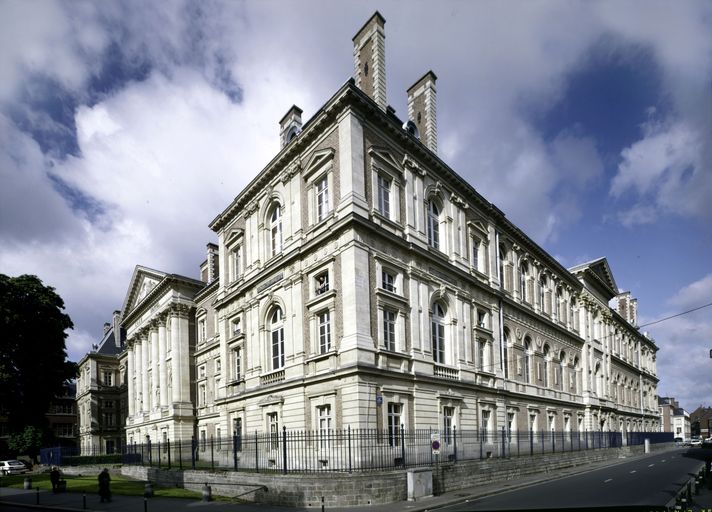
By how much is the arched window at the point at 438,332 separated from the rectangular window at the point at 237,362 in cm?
1170

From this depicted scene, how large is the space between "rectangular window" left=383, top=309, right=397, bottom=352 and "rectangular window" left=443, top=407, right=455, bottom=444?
5149 mm

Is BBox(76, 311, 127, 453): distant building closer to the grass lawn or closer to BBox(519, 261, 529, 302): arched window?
the grass lawn

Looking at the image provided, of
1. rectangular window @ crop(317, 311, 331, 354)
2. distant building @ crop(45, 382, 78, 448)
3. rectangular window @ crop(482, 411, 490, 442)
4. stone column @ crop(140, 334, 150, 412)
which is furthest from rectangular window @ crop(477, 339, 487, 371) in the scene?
distant building @ crop(45, 382, 78, 448)

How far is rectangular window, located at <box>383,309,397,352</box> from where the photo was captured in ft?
77.6

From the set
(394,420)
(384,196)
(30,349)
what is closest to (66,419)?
(30,349)

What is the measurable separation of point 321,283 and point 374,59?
11.3m

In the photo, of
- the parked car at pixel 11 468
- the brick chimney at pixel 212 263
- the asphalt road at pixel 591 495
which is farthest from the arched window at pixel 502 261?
the parked car at pixel 11 468

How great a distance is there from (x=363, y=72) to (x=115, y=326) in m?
65.8

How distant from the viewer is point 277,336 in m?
28.2

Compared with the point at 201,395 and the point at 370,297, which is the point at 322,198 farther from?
the point at 201,395

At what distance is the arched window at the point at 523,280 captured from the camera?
3956 cm

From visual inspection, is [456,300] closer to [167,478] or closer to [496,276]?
[496,276]

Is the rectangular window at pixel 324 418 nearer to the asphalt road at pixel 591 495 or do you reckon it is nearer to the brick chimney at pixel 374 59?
the asphalt road at pixel 591 495

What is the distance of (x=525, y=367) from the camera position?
123 ft
